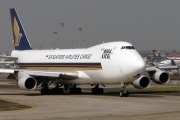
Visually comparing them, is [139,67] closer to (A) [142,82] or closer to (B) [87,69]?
(B) [87,69]

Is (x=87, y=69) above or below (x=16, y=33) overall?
below

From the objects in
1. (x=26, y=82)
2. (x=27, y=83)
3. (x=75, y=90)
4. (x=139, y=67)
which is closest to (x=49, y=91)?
(x=75, y=90)

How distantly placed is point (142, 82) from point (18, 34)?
17.4 m

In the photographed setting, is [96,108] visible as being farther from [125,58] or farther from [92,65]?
[92,65]

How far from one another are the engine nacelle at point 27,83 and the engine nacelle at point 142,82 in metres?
9.17

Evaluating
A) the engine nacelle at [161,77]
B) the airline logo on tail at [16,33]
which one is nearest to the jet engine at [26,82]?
the engine nacelle at [161,77]

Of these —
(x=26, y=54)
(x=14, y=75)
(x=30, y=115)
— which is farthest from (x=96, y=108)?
(x=26, y=54)

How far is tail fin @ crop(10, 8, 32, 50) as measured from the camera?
167ft

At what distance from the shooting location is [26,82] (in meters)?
38.3

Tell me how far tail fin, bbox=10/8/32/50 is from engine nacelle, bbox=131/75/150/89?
15.7 m

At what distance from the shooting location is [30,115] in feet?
74.3

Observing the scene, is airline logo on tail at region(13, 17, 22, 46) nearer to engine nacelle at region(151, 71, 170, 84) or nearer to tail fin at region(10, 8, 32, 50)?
tail fin at region(10, 8, 32, 50)

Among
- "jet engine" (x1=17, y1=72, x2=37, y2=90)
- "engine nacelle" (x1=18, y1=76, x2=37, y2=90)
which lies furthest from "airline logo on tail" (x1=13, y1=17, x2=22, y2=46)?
"engine nacelle" (x1=18, y1=76, x2=37, y2=90)

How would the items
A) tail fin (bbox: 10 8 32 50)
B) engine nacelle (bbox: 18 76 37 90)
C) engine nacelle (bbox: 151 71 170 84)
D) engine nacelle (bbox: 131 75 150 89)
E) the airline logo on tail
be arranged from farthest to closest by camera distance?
the airline logo on tail < tail fin (bbox: 10 8 32 50) < engine nacelle (bbox: 151 71 170 84) < engine nacelle (bbox: 131 75 150 89) < engine nacelle (bbox: 18 76 37 90)
